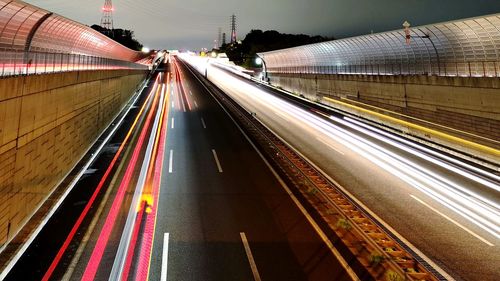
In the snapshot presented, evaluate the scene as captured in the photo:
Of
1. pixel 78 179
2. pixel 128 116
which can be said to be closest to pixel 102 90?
pixel 128 116

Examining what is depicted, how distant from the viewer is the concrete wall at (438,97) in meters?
19.2

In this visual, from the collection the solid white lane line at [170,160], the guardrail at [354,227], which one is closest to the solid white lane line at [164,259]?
the guardrail at [354,227]

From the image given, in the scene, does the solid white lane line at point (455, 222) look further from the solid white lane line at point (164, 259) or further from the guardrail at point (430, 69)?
the guardrail at point (430, 69)

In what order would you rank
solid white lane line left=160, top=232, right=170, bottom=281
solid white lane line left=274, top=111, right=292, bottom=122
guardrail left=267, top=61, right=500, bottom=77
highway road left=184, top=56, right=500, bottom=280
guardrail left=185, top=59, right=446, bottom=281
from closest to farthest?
solid white lane line left=160, top=232, right=170, bottom=281, guardrail left=185, top=59, right=446, bottom=281, highway road left=184, top=56, right=500, bottom=280, guardrail left=267, top=61, right=500, bottom=77, solid white lane line left=274, top=111, right=292, bottom=122

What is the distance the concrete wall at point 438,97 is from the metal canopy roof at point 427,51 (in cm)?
356

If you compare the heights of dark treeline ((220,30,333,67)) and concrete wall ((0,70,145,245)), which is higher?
dark treeline ((220,30,333,67))

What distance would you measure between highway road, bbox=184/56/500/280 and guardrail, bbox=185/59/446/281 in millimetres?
626

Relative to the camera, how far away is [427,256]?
9391mm

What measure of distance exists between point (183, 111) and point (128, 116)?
6.51 metres

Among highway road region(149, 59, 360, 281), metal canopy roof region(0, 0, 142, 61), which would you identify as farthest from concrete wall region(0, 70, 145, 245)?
highway road region(149, 59, 360, 281)

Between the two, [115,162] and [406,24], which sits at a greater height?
[406,24]

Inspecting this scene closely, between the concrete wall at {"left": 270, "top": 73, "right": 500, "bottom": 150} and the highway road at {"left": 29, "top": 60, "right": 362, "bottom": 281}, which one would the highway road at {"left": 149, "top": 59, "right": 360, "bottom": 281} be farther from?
the concrete wall at {"left": 270, "top": 73, "right": 500, "bottom": 150}

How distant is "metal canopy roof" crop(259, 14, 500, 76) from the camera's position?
23297 millimetres

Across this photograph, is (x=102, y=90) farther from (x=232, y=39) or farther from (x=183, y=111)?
(x=232, y=39)
